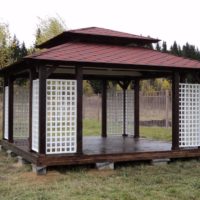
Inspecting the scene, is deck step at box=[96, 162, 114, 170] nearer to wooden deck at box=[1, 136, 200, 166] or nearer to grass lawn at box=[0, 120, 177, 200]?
wooden deck at box=[1, 136, 200, 166]

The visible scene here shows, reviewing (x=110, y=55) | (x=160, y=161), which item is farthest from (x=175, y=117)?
(x=110, y=55)

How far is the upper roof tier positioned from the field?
342cm

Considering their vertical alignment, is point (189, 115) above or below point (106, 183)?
above

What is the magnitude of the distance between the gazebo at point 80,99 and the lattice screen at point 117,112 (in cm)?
244

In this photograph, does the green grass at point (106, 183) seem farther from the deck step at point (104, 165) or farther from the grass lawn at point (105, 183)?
the deck step at point (104, 165)

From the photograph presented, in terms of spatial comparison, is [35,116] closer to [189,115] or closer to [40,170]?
[40,170]

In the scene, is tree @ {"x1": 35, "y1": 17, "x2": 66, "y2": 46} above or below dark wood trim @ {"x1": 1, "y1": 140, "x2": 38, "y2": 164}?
above

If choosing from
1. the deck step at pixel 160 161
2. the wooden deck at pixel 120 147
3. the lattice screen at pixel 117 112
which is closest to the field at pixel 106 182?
the deck step at pixel 160 161

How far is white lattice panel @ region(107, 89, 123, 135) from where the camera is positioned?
599 inches

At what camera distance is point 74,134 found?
958cm

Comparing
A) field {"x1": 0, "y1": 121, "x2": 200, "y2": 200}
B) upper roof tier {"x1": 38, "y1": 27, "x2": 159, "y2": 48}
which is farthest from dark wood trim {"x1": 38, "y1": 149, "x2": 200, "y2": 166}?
upper roof tier {"x1": 38, "y1": 27, "x2": 159, "y2": 48}

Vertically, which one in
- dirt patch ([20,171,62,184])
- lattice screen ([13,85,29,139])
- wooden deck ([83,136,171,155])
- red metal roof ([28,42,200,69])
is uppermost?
red metal roof ([28,42,200,69])

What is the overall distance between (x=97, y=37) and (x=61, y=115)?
9.07 ft

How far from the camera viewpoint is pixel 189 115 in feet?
36.2
